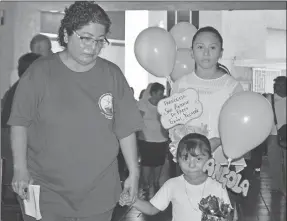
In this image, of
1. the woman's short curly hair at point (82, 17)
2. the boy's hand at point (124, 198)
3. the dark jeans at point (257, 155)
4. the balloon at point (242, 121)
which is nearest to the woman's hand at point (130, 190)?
the boy's hand at point (124, 198)

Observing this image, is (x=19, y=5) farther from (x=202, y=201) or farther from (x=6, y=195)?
(x=202, y=201)

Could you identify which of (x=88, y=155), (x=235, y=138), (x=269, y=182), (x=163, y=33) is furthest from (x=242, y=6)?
(x=88, y=155)

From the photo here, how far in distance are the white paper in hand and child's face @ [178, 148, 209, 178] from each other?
918 mm

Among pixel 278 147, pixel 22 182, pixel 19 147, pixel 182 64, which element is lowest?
pixel 278 147

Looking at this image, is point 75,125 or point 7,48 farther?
point 7,48

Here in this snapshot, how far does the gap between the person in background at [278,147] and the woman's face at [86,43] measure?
4209mm

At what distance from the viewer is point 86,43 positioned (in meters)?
2.32

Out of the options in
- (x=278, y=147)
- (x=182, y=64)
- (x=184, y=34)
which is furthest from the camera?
(x=278, y=147)

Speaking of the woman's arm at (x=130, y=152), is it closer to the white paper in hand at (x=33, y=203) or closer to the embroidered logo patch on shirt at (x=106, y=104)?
the embroidered logo patch on shirt at (x=106, y=104)

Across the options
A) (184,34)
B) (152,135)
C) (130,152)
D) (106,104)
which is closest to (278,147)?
(152,135)

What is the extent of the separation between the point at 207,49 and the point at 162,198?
0.94 metres

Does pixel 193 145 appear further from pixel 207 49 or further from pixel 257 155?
pixel 257 155

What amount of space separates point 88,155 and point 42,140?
7.4 inches

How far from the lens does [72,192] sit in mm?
2389
